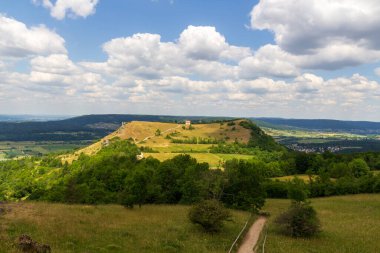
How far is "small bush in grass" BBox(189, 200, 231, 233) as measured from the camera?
3544 cm

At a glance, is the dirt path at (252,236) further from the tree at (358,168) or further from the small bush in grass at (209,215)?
the tree at (358,168)

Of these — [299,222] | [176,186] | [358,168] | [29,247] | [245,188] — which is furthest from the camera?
[358,168]

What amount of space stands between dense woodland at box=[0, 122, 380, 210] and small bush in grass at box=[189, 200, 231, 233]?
16.0 metres

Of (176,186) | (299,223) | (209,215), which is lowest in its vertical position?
(176,186)

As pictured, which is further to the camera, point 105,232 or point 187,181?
point 187,181

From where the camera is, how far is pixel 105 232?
3148 centimetres

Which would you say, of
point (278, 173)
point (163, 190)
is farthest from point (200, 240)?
point (278, 173)

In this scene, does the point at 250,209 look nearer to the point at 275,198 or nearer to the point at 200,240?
the point at 200,240

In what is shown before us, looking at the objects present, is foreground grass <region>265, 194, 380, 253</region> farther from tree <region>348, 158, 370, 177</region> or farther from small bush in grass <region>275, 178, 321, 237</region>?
tree <region>348, 158, 370, 177</region>

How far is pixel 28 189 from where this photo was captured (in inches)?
5438

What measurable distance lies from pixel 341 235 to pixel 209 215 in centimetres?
1669

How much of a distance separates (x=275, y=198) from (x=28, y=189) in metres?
95.7

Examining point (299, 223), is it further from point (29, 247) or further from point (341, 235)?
point (29, 247)

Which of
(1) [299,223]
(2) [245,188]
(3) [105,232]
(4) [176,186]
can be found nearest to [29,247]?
(3) [105,232]
